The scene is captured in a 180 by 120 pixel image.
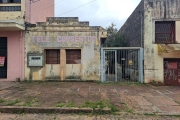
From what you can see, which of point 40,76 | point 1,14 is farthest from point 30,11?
point 40,76

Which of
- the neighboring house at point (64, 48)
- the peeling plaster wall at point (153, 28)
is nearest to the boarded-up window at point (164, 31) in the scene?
the peeling plaster wall at point (153, 28)

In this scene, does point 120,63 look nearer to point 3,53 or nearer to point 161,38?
point 161,38

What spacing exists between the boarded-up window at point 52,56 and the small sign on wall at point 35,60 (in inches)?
22.0

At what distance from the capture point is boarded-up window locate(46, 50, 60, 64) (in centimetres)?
1332

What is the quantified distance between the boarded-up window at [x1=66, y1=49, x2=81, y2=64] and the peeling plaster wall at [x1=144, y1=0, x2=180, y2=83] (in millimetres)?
4870

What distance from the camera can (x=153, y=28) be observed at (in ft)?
41.4

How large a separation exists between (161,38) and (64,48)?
23.2 feet

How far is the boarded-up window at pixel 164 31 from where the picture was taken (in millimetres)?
12609

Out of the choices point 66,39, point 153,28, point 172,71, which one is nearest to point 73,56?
point 66,39

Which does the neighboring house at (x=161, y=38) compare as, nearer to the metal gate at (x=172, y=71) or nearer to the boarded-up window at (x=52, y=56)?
the metal gate at (x=172, y=71)

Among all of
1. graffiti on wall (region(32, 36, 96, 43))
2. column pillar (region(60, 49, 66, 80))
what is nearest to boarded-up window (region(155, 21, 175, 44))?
graffiti on wall (region(32, 36, 96, 43))

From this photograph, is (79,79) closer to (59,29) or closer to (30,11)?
(59,29)

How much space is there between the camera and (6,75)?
1323cm

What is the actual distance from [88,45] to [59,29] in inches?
97.4
